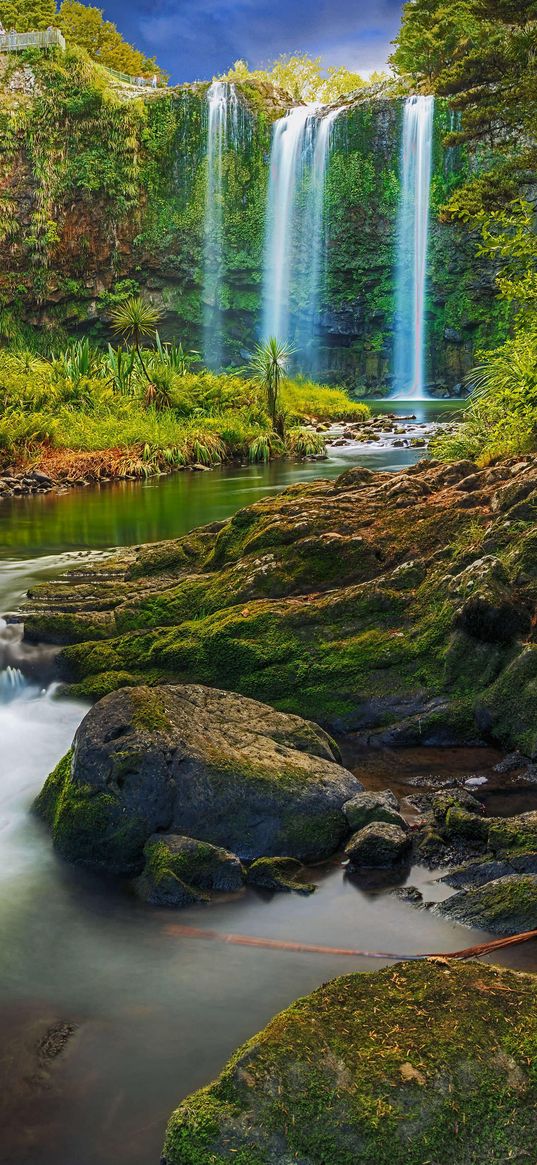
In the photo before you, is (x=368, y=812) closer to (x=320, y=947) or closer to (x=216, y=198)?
(x=320, y=947)

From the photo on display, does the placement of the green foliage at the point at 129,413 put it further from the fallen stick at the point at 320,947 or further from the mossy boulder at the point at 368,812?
the fallen stick at the point at 320,947

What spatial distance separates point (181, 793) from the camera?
5152 mm

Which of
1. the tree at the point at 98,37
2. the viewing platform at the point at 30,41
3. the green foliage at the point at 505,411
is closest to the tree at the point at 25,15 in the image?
the tree at the point at 98,37

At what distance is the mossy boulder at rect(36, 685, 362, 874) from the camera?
5.12 m

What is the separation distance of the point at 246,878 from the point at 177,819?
471 millimetres

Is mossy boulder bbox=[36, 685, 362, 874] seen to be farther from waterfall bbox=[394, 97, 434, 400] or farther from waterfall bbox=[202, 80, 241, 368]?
waterfall bbox=[202, 80, 241, 368]

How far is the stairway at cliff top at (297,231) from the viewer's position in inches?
1897

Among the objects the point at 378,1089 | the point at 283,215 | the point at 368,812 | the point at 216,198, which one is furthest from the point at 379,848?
the point at 216,198

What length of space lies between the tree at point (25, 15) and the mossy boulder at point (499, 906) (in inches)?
2747

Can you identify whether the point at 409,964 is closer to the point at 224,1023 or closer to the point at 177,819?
the point at 224,1023

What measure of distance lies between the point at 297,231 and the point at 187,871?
48308 mm

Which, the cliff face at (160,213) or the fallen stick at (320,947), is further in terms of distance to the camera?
the cliff face at (160,213)

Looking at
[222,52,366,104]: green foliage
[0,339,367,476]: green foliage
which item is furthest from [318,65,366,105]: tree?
[0,339,367,476]: green foliage

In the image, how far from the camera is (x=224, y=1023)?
12.9 feet
